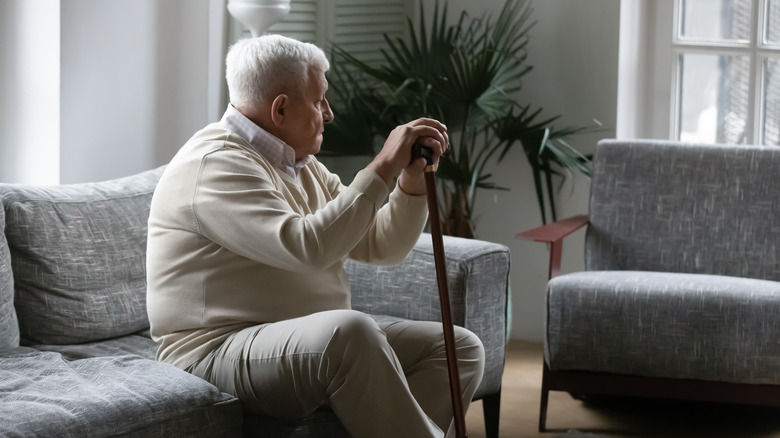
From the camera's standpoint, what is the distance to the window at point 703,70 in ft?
13.5

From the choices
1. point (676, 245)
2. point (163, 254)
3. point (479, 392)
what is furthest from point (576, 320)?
point (163, 254)

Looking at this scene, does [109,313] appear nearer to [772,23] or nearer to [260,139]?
[260,139]

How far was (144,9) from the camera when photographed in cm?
361

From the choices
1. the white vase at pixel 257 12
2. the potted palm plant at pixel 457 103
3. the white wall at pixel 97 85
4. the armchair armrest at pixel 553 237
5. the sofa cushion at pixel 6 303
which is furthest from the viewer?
the potted palm plant at pixel 457 103

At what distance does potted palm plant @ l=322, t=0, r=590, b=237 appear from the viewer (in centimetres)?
388

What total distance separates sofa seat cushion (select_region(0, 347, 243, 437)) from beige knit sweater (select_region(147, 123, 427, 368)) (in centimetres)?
12

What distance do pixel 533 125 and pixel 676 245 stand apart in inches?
33.1

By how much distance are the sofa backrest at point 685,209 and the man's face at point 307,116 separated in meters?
1.47

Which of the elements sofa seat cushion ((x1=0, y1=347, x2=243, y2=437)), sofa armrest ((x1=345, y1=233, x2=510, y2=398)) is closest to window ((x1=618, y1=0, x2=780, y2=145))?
sofa armrest ((x1=345, y1=233, x2=510, y2=398))

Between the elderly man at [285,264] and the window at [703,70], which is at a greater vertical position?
the window at [703,70]

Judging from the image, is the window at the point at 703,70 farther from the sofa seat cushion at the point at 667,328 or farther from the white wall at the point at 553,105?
the sofa seat cushion at the point at 667,328

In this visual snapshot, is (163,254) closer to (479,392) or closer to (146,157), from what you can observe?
(479,392)

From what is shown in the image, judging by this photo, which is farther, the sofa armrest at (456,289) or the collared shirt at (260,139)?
the sofa armrest at (456,289)

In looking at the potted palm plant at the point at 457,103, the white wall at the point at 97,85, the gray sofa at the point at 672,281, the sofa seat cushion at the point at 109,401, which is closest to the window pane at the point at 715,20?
the potted palm plant at the point at 457,103
